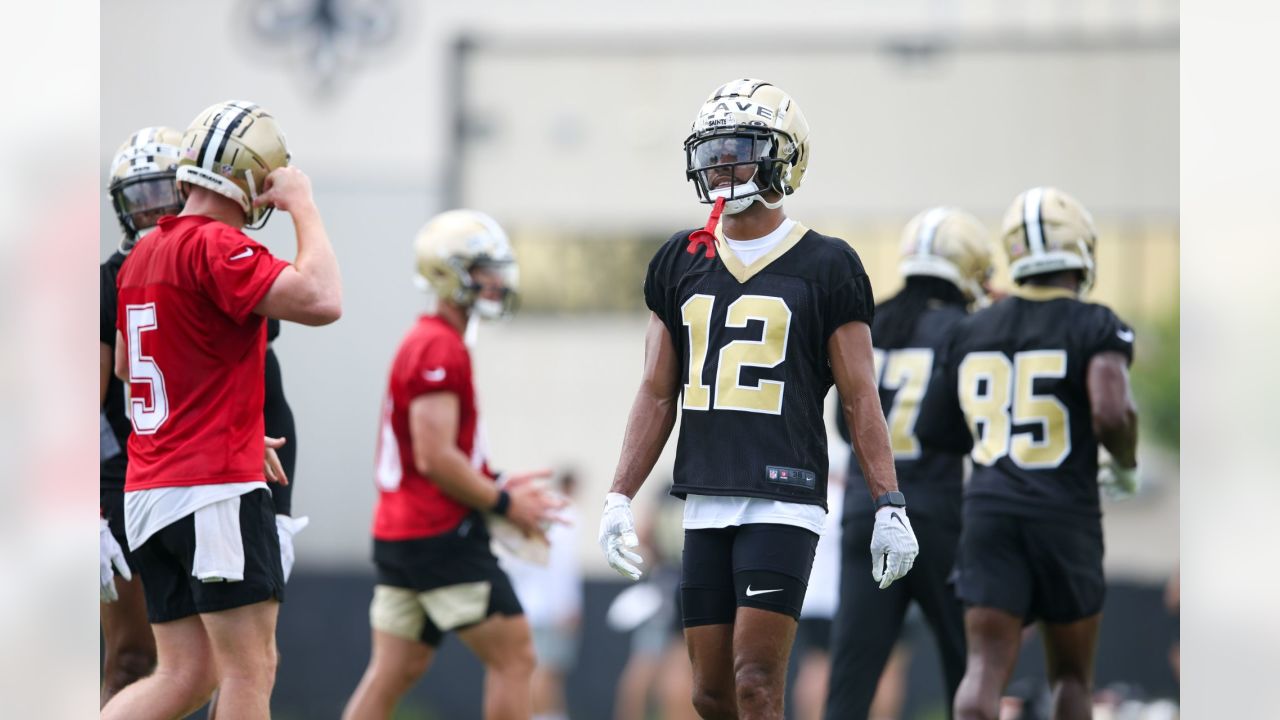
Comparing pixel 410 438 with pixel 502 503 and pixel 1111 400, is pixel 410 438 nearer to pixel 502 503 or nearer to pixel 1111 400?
pixel 502 503

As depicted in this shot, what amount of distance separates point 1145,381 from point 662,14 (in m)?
7.31

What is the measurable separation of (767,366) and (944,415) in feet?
6.66

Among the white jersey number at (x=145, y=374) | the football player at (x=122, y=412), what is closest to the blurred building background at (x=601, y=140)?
the football player at (x=122, y=412)

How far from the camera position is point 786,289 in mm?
5016

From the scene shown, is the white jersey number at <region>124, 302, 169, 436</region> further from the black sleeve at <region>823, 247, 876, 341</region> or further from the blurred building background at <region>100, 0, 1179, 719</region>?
the blurred building background at <region>100, 0, 1179, 719</region>

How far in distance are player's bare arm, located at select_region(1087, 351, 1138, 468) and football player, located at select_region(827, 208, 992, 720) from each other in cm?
77

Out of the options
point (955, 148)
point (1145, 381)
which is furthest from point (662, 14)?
point (1145, 381)

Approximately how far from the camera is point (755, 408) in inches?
196

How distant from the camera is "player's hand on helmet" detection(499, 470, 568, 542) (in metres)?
7.00

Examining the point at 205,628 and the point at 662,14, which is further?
the point at 662,14

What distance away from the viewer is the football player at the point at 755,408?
4.89 meters

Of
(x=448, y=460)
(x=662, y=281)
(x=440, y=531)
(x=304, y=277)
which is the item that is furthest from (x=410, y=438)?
(x=304, y=277)
